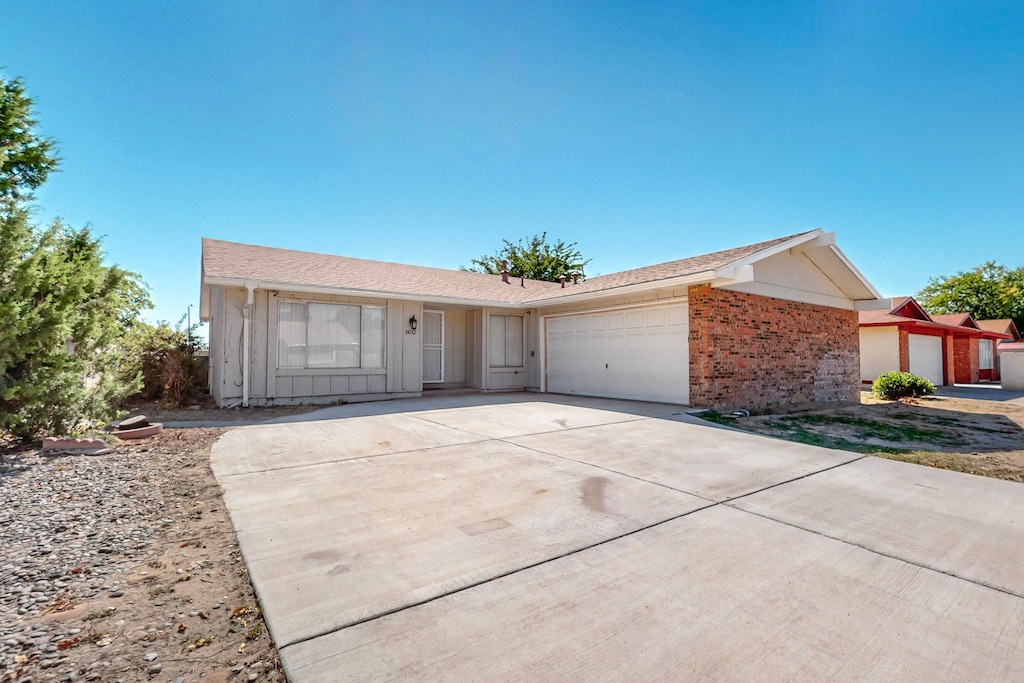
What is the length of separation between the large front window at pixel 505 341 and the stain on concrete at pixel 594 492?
30.7 ft

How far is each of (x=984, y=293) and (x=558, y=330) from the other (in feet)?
151

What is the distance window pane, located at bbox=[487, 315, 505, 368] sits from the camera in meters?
13.8

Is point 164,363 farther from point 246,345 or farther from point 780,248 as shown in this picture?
point 780,248

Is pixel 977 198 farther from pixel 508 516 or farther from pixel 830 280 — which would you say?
pixel 508 516

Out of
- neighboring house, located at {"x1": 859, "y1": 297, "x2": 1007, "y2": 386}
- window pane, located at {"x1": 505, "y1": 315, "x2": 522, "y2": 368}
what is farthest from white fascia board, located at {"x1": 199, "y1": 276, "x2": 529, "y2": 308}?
neighboring house, located at {"x1": 859, "y1": 297, "x2": 1007, "y2": 386}

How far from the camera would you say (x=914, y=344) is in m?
19.9

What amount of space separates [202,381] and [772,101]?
1595 centimetres

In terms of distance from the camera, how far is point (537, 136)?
1255 cm

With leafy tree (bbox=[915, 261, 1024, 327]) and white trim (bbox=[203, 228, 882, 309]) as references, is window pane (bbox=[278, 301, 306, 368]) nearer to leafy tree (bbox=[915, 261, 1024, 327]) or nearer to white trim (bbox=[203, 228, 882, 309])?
white trim (bbox=[203, 228, 882, 309])

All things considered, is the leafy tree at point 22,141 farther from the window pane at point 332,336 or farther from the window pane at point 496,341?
→ the window pane at point 496,341

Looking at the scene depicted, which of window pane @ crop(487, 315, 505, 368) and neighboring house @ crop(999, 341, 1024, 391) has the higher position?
window pane @ crop(487, 315, 505, 368)

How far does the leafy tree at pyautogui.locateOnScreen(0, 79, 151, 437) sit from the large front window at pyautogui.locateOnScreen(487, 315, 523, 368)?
859 centimetres

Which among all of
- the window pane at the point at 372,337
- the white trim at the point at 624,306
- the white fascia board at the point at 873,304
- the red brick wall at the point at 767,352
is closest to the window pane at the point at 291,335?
the window pane at the point at 372,337

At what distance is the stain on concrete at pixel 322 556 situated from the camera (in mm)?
2834
